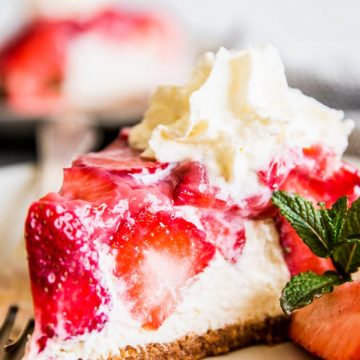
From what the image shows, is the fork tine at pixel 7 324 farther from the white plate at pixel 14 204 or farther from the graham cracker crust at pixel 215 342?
the white plate at pixel 14 204

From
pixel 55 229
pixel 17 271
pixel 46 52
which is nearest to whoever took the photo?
pixel 55 229

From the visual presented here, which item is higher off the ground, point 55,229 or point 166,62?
point 55,229

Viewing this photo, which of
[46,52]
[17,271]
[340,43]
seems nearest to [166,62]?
[46,52]

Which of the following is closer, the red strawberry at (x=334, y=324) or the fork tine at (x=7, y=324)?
the red strawberry at (x=334, y=324)

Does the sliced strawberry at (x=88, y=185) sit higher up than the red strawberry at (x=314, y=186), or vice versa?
the sliced strawberry at (x=88, y=185)

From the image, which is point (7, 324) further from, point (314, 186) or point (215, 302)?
point (314, 186)

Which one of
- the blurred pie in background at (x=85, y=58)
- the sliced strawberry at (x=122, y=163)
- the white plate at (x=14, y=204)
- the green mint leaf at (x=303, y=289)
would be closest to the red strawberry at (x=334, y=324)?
the green mint leaf at (x=303, y=289)

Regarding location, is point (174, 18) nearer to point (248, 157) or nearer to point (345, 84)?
point (345, 84)
